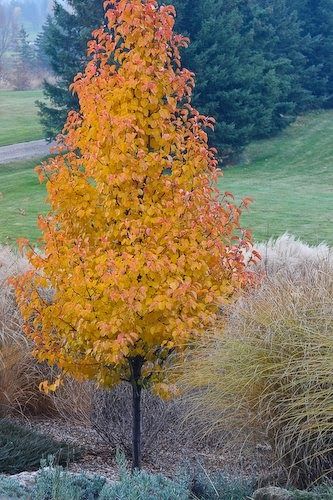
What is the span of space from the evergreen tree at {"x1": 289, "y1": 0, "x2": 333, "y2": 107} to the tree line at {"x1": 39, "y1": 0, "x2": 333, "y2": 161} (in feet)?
12.4

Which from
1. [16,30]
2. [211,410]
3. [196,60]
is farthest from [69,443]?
[16,30]

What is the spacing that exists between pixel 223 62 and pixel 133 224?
22520 millimetres

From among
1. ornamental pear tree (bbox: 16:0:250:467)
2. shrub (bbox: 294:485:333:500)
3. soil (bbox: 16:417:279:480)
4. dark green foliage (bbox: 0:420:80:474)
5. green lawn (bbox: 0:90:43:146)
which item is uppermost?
ornamental pear tree (bbox: 16:0:250:467)

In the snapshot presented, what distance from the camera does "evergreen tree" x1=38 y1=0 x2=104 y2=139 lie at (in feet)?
81.0

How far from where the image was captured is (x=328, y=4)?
122 feet

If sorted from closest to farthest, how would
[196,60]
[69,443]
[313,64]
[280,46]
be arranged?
1. [69,443]
2. [196,60]
3. [280,46]
4. [313,64]

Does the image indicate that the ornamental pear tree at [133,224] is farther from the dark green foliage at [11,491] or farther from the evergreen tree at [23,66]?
the evergreen tree at [23,66]

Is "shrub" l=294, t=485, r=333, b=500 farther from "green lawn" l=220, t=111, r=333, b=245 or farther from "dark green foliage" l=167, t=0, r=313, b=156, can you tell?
"dark green foliage" l=167, t=0, r=313, b=156

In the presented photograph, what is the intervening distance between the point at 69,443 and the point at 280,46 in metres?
30.8

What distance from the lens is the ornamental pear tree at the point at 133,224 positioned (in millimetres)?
4707

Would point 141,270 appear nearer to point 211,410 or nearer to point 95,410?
point 211,410

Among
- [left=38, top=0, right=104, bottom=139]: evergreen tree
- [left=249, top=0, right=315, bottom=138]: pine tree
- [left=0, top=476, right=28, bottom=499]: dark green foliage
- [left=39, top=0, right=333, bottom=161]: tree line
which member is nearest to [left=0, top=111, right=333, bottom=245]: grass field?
[left=249, top=0, right=315, bottom=138]: pine tree

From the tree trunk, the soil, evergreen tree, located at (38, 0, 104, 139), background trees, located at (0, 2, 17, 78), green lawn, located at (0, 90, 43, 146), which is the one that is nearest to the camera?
the soil

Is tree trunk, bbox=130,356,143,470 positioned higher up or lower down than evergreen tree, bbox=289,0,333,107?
lower down
